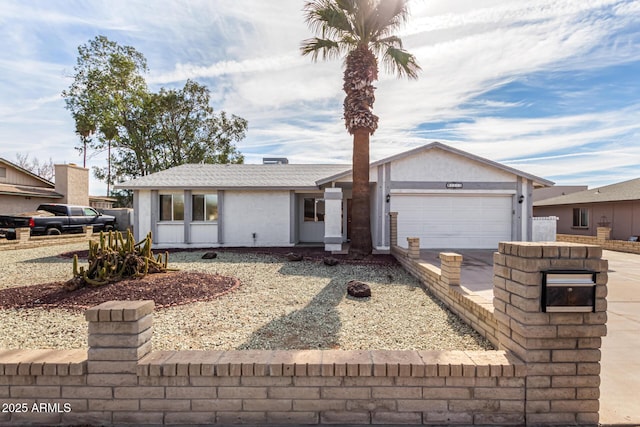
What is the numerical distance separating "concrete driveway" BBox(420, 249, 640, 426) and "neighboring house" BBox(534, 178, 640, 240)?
35.3 ft

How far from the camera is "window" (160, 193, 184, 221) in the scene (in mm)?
14055

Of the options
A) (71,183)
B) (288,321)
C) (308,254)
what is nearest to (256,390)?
(288,321)

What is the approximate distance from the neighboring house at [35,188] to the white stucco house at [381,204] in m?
11.6

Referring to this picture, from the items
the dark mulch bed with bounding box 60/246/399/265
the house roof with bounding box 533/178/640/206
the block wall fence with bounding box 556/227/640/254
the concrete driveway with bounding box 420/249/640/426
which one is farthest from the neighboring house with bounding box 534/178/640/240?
the dark mulch bed with bounding box 60/246/399/265

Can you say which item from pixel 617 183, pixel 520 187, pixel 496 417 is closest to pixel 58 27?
pixel 496 417

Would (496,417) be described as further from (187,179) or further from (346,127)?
(187,179)

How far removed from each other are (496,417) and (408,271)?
6178 mm

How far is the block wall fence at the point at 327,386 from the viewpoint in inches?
101

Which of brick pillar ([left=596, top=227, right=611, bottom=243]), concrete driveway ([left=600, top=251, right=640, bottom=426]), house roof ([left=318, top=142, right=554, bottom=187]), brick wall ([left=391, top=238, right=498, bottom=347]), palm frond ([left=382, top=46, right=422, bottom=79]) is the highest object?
palm frond ([left=382, top=46, right=422, bottom=79])

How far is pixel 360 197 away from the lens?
407 inches

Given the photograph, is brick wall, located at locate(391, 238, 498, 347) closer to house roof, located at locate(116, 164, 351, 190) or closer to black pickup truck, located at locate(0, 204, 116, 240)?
house roof, located at locate(116, 164, 351, 190)

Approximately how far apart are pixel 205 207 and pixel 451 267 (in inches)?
453

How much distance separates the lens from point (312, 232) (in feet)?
51.3

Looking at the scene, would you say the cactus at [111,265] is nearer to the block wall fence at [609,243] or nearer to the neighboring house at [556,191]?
the block wall fence at [609,243]
